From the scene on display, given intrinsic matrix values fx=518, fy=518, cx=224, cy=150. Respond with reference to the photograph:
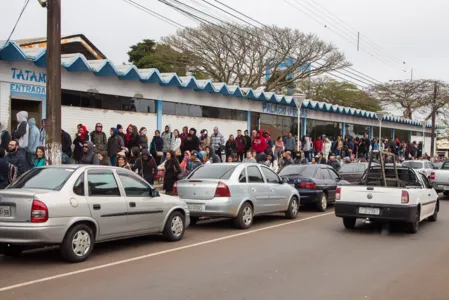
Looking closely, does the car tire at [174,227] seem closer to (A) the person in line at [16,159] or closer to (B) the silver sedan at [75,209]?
(B) the silver sedan at [75,209]

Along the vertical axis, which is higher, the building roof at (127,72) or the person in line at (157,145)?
the building roof at (127,72)

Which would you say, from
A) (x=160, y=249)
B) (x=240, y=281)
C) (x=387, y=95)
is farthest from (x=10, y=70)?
(x=387, y=95)

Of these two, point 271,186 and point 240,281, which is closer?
point 240,281

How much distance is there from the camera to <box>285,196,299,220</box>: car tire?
1394cm

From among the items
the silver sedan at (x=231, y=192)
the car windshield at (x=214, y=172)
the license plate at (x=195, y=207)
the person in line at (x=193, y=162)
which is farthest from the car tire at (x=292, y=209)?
the person in line at (x=193, y=162)

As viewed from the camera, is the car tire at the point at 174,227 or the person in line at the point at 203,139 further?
the person in line at the point at 203,139

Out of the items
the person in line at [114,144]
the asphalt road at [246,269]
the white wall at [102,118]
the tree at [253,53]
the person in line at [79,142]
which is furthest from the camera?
the tree at [253,53]

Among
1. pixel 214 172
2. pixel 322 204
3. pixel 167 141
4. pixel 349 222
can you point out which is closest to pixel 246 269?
pixel 214 172

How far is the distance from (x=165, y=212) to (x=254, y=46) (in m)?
34.7

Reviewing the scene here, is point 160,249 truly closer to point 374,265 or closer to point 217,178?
point 217,178

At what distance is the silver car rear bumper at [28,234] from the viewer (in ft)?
24.5

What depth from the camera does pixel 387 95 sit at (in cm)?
6175

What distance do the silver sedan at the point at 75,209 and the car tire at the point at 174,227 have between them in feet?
0.48

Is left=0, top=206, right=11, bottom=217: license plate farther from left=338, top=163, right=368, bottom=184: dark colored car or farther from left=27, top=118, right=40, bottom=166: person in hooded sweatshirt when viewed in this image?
left=338, top=163, right=368, bottom=184: dark colored car
